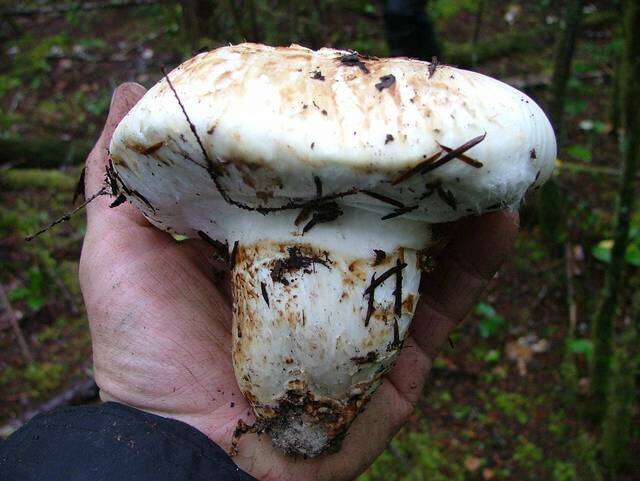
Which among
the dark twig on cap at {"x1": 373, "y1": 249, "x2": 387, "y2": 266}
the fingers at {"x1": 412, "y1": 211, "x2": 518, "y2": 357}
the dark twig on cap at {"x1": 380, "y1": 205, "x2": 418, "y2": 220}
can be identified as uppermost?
the dark twig on cap at {"x1": 380, "y1": 205, "x2": 418, "y2": 220}

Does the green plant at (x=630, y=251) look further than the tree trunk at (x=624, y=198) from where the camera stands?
Yes

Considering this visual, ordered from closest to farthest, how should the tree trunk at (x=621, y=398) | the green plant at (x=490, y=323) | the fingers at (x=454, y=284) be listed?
the fingers at (x=454, y=284) < the tree trunk at (x=621, y=398) < the green plant at (x=490, y=323)

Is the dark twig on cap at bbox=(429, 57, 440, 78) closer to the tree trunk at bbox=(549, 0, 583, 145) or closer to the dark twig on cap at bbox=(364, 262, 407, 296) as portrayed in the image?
the dark twig on cap at bbox=(364, 262, 407, 296)

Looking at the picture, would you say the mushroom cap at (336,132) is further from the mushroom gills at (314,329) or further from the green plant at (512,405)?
the green plant at (512,405)

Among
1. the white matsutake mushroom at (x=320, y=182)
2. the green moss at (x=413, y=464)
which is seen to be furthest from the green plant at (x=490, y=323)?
the white matsutake mushroom at (x=320, y=182)

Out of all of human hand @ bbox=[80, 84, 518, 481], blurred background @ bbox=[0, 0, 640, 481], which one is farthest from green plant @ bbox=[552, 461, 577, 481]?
human hand @ bbox=[80, 84, 518, 481]

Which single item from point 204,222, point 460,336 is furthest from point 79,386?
point 460,336
